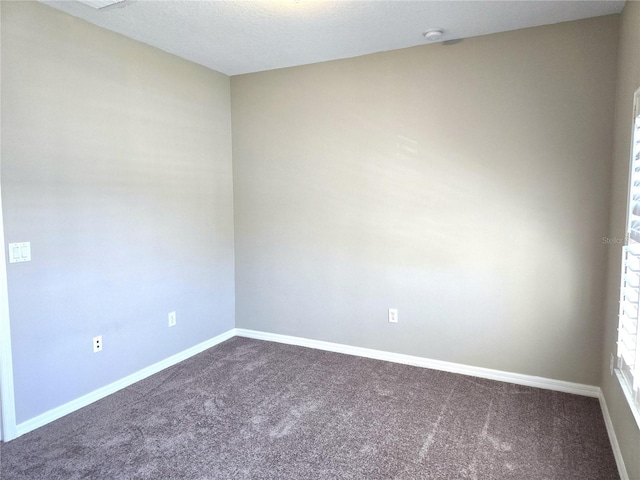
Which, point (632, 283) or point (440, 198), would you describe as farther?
point (440, 198)

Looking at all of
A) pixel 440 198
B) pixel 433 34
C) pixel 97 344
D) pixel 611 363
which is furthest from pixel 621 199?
pixel 97 344

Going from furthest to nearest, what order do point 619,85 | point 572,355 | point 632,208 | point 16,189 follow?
point 572,355 → point 619,85 → point 16,189 → point 632,208

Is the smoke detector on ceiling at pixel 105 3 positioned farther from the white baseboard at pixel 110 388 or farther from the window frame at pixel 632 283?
the window frame at pixel 632 283

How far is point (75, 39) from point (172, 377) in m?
2.53

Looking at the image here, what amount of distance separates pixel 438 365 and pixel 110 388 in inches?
101

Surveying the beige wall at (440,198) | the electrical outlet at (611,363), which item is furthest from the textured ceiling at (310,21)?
the electrical outlet at (611,363)

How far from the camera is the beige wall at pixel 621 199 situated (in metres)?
2.01

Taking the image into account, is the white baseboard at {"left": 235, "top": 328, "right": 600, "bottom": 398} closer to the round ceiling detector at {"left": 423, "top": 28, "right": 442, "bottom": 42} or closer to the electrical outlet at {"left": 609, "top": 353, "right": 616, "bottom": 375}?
the electrical outlet at {"left": 609, "top": 353, "right": 616, "bottom": 375}

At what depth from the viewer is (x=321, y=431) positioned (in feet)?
8.16

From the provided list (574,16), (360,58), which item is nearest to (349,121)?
(360,58)

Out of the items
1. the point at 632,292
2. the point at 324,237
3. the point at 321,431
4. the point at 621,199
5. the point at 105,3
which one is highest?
the point at 105,3

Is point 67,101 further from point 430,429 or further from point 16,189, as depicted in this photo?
point 430,429

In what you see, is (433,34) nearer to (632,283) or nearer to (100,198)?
(632,283)

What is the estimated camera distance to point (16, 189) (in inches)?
94.3
